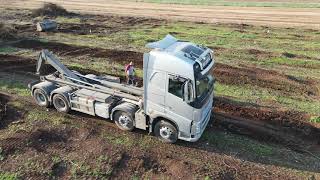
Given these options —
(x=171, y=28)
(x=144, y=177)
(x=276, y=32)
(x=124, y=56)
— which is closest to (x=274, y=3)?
(x=276, y=32)

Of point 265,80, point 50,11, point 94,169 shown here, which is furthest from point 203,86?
point 50,11

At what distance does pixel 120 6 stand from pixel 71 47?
18.4 meters

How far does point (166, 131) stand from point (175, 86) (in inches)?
80.2

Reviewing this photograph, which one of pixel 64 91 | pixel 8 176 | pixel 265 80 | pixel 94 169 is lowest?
pixel 8 176

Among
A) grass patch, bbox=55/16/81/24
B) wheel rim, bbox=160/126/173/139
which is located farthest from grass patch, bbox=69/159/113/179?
grass patch, bbox=55/16/81/24

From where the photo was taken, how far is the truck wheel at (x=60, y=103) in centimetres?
1603

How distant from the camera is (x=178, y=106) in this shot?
42.8ft

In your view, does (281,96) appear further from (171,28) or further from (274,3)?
(274,3)

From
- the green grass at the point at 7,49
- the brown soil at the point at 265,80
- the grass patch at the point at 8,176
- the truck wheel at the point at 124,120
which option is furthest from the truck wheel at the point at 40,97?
the green grass at the point at 7,49

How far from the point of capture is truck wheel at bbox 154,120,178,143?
45.5 ft

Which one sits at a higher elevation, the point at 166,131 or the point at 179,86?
the point at 179,86

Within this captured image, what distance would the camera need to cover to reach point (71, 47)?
85.8ft

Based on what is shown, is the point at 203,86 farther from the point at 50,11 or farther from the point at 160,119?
the point at 50,11

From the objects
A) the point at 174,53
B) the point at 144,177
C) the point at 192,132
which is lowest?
the point at 144,177
